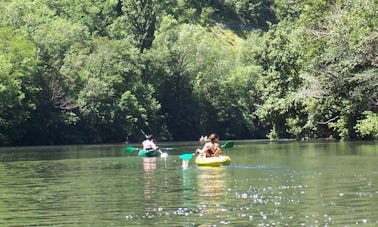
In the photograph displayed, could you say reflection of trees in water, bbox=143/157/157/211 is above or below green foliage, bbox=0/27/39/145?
below

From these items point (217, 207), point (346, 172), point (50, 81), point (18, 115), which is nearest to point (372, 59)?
point (346, 172)

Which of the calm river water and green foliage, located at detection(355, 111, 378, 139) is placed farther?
green foliage, located at detection(355, 111, 378, 139)

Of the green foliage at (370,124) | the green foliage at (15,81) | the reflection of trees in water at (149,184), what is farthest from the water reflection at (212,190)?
the green foliage at (15,81)

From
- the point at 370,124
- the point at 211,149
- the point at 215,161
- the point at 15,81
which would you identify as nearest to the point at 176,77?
the point at 15,81

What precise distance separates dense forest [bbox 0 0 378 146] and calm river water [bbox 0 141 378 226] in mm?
18690

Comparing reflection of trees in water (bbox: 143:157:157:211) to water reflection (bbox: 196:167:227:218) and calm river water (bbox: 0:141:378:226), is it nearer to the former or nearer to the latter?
calm river water (bbox: 0:141:378:226)

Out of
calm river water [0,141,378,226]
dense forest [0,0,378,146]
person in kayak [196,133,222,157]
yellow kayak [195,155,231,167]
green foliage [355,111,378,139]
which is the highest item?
dense forest [0,0,378,146]

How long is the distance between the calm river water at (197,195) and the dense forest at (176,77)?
61.3ft

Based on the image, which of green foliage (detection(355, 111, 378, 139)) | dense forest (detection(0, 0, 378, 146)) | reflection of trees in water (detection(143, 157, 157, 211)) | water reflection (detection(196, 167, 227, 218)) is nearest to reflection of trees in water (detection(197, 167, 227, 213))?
water reflection (detection(196, 167, 227, 218))

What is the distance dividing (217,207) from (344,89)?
37.3 meters

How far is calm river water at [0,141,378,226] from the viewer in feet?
63.8

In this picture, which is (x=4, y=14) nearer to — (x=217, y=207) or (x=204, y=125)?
(x=204, y=125)

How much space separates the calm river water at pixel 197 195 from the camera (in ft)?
63.8

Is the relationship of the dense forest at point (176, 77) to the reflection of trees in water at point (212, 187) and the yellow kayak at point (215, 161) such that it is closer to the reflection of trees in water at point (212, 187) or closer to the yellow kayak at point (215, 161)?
the yellow kayak at point (215, 161)
